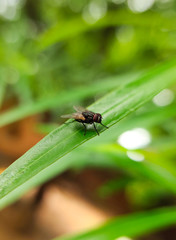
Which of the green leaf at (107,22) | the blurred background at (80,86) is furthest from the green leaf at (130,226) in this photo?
the green leaf at (107,22)

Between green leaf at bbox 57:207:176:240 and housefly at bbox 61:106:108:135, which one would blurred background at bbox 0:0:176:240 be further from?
housefly at bbox 61:106:108:135

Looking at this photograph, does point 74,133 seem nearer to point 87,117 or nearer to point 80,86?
point 87,117

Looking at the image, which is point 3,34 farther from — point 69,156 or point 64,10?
point 69,156

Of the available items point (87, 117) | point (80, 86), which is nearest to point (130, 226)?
point (87, 117)

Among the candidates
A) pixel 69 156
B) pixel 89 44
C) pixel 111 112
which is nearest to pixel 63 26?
pixel 69 156

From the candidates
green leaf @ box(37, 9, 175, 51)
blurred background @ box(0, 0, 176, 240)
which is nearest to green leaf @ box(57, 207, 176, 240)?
blurred background @ box(0, 0, 176, 240)

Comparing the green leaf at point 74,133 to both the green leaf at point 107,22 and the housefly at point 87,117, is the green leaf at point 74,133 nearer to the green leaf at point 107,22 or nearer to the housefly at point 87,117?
the housefly at point 87,117

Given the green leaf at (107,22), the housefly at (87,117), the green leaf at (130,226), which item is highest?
the green leaf at (107,22)
